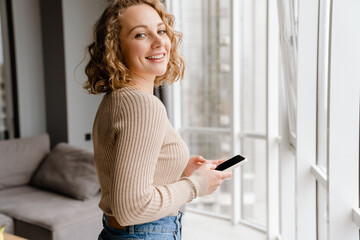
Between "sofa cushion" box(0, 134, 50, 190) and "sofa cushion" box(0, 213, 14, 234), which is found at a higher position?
"sofa cushion" box(0, 134, 50, 190)

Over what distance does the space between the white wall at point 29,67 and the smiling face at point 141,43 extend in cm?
331

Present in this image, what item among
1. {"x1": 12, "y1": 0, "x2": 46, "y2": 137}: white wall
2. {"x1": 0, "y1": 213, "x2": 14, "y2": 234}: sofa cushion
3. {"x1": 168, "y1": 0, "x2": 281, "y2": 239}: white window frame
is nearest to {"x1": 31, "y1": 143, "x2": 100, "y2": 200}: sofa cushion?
{"x1": 0, "y1": 213, "x2": 14, "y2": 234}: sofa cushion

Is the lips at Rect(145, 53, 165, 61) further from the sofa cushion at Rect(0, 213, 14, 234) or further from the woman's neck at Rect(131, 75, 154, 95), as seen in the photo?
the sofa cushion at Rect(0, 213, 14, 234)

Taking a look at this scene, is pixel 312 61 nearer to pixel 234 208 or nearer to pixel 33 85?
pixel 234 208

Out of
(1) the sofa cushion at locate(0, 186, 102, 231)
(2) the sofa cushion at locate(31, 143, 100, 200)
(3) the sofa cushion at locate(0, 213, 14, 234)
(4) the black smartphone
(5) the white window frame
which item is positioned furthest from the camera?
(5) the white window frame

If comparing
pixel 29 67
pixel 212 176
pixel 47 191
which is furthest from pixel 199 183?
pixel 29 67

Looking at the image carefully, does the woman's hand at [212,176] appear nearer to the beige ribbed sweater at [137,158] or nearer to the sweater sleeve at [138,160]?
the beige ribbed sweater at [137,158]

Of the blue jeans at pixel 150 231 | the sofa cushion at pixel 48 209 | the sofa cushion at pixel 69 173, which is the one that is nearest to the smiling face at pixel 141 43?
the blue jeans at pixel 150 231

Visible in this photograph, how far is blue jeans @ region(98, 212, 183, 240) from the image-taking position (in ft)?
3.40

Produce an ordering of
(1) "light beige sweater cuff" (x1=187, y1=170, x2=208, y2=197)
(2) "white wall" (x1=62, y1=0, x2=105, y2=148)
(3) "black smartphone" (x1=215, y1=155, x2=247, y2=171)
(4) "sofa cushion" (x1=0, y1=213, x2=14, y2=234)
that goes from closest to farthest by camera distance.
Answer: (1) "light beige sweater cuff" (x1=187, y1=170, x2=208, y2=197) < (3) "black smartphone" (x1=215, y1=155, x2=247, y2=171) < (4) "sofa cushion" (x1=0, y1=213, x2=14, y2=234) < (2) "white wall" (x1=62, y1=0, x2=105, y2=148)

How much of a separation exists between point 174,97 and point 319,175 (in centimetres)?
244

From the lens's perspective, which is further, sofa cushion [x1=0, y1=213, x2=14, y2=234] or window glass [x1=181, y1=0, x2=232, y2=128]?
window glass [x1=181, y1=0, x2=232, y2=128]

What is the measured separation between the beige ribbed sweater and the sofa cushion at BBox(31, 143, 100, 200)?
2059 millimetres

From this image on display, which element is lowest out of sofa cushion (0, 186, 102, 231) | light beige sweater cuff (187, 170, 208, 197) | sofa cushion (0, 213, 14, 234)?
sofa cushion (0, 213, 14, 234)
